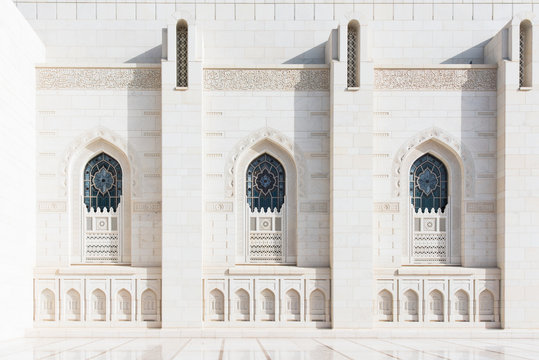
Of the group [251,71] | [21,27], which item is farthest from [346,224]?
[21,27]

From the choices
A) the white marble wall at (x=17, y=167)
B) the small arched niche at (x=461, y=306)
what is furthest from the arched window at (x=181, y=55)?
the small arched niche at (x=461, y=306)

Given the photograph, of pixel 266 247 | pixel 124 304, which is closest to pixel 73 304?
pixel 124 304

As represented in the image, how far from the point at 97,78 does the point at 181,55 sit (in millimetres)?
1359

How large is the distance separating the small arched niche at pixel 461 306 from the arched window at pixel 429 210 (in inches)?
22.9

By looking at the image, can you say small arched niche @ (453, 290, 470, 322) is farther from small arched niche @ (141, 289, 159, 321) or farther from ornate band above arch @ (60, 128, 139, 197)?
ornate band above arch @ (60, 128, 139, 197)

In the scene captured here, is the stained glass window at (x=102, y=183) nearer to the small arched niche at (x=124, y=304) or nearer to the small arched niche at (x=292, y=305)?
the small arched niche at (x=124, y=304)

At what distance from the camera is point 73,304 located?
866 cm

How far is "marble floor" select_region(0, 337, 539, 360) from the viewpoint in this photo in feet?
20.6

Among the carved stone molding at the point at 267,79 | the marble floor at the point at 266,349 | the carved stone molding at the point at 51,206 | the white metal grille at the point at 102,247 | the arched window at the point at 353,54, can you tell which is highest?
the arched window at the point at 353,54

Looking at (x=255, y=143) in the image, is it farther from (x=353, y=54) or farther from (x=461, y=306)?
(x=461, y=306)

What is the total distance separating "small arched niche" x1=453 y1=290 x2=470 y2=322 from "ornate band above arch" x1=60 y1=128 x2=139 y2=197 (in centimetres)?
520

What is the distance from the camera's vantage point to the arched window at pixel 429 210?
905 centimetres

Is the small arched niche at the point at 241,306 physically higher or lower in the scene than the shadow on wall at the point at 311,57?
lower

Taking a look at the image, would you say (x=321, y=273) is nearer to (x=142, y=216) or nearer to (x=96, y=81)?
(x=142, y=216)
